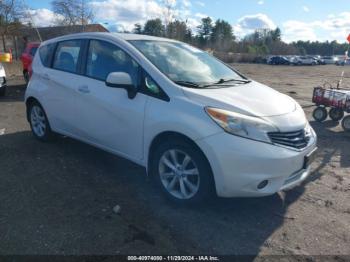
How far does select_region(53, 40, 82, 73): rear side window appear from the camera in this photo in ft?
16.5

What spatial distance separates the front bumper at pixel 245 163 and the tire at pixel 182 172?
0.40ft

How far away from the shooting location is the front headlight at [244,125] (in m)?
3.40

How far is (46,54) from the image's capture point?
5.73m

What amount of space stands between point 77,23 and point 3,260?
1181 inches

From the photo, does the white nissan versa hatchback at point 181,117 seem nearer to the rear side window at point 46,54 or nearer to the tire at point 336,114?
the rear side window at point 46,54

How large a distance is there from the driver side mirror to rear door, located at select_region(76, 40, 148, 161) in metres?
0.08

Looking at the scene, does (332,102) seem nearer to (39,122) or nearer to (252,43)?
(39,122)

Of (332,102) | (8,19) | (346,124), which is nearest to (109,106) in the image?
(346,124)

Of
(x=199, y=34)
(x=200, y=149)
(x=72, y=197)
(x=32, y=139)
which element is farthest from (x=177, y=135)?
(x=199, y=34)

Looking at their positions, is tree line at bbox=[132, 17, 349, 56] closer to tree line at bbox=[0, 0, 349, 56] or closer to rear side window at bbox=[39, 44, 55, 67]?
tree line at bbox=[0, 0, 349, 56]

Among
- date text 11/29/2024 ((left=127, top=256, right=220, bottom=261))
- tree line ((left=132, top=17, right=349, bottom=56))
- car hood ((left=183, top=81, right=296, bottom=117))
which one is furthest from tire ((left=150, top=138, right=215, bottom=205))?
tree line ((left=132, top=17, right=349, bottom=56))

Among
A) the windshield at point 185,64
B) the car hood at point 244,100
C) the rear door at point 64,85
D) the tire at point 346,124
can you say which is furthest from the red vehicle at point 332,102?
the rear door at point 64,85

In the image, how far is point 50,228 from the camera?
3.40 metres

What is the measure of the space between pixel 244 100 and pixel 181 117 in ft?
2.35
